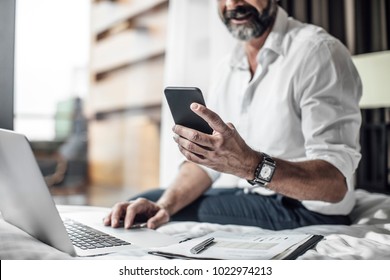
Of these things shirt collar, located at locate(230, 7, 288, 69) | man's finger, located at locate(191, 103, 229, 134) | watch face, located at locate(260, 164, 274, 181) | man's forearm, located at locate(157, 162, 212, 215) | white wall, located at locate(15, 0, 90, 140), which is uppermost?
white wall, located at locate(15, 0, 90, 140)

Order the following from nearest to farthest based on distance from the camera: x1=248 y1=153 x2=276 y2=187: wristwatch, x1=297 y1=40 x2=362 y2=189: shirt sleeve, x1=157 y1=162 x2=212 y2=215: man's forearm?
1. x1=248 y1=153 x2=276 y2=187: wristwatch
2. x1=297 y1=40 x2=362 y2=189: shirt sleeve
3. x1=157 y1=162 x2=212 y2=215: man's forearm

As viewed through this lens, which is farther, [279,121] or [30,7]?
[30,7]

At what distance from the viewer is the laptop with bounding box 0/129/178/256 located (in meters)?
0.61

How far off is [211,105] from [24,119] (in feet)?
6.95

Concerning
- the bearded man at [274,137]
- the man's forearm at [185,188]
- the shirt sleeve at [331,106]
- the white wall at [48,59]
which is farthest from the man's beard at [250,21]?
the white wall at [48,59]

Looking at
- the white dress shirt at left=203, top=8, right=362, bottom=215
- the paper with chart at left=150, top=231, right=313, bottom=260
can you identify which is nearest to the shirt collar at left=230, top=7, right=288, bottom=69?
the white dress shirt at left=203, top=8, right=362, bottom=215

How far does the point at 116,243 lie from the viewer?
2.44ft

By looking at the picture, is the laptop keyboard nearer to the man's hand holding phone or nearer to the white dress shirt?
the man's hand holding phone

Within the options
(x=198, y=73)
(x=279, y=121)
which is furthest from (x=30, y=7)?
(x=279, y=121)

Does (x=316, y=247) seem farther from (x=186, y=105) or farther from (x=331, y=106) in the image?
(x=331, y=106)

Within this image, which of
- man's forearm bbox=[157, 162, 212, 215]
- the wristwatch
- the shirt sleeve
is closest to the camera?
the wristwatch

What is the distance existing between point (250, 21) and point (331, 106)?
29 cm

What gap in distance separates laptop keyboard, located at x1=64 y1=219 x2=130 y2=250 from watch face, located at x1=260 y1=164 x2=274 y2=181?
0.25 m
